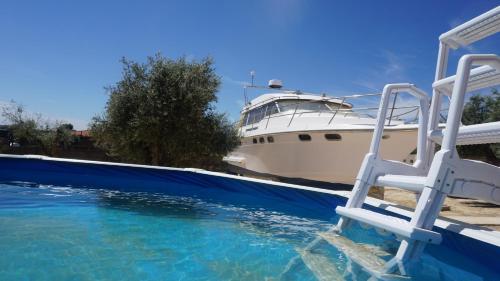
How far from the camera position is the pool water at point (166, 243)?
9.81ft

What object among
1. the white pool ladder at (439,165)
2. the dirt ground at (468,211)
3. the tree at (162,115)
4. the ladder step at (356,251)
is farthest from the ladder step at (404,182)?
the tree at (162,115)

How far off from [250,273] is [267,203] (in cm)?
379

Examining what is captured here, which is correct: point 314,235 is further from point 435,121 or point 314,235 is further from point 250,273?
point 435,121

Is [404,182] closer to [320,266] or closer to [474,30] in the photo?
[320,266]

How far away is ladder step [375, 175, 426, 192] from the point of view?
2.60 metres

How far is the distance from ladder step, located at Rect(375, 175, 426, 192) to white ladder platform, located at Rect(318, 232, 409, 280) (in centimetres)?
64

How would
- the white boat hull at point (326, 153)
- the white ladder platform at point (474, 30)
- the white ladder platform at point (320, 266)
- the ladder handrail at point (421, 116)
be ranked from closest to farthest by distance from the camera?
the white ladder platform at point (474, 30)
the white ladder platform at point (320, 266)
the ladder handrail at point (421, 116)
the white boat hull at point (326, 153)

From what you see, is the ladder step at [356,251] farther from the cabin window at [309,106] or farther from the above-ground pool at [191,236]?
the cabin window at [309,106]

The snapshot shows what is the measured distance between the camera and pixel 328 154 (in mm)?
12258

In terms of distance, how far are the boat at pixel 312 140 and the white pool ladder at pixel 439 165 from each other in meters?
7.26

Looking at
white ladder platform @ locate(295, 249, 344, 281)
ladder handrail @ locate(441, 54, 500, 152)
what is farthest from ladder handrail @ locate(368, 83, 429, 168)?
white ladder platform @ locate(295, 249, 344, 281)

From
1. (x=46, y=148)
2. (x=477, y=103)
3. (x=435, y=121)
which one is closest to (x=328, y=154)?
(x=435, y=121)

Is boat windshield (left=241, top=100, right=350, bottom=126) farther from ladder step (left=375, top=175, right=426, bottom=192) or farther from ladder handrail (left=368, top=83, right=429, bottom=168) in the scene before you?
ladder step (left=375, top=175, right=426, bottom=192)

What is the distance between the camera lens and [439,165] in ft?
7.70
